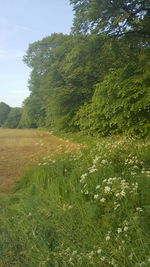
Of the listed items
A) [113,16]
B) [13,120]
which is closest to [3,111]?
[13,120]

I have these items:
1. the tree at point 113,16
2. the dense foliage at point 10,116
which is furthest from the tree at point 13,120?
the tree at point 113,16

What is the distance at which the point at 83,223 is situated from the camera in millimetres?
3094

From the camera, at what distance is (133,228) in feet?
8.56

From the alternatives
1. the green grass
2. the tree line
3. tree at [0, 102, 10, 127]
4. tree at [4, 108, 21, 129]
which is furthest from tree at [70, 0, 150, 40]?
tree at [0, 102, 10, 127]

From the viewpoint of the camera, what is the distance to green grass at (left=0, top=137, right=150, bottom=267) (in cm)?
246

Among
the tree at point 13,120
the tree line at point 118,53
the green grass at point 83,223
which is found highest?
the tree line at point 118,53

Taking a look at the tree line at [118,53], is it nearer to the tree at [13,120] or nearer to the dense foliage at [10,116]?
the dense foliage at [10,116]

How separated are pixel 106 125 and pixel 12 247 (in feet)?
33.5

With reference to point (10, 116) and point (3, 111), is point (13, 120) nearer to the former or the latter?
point (10, 116)

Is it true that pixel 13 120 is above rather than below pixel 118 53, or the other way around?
below

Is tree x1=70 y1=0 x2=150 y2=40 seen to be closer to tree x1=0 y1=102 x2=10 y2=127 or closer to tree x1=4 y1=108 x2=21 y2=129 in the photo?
tree x1=4 y1=108 x2=21 y2=129

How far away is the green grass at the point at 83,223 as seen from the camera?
2.46 m

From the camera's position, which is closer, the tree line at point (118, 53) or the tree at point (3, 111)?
the tree line at point (118, 53)

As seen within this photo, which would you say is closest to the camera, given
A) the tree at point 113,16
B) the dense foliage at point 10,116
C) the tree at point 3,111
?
the tree at point 113,16
